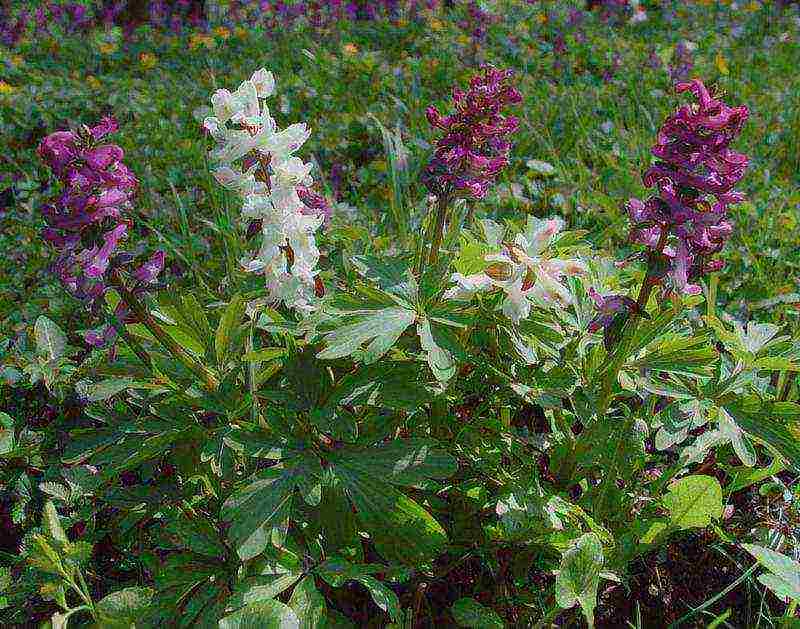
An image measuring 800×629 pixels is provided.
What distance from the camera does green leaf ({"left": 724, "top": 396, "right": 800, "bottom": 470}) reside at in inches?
75.4

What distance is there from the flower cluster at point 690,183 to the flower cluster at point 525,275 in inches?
8.2

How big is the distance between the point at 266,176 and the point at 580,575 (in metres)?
1.23

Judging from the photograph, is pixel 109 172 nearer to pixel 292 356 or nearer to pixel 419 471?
pixel 292 356

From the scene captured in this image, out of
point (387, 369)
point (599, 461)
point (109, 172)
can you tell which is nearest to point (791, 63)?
point (599, 461)

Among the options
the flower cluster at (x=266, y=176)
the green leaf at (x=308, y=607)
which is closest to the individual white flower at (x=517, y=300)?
the flower cluster at (x=266, y=176)

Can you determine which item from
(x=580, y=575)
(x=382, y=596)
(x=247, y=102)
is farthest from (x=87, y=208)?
(x=580, y=575)

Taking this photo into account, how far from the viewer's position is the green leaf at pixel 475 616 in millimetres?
1991

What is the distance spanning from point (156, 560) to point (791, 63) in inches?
239

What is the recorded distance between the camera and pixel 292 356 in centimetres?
203

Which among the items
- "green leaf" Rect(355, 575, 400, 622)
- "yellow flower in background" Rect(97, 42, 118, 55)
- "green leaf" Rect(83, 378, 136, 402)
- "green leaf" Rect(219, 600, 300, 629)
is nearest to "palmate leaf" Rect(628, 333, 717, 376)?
"green leaf" Rect(355, 575, 400, 622)

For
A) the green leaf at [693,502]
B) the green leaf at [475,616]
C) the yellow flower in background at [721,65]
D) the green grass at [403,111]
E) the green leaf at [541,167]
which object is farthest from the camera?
the yellow flower in background at [721,65]

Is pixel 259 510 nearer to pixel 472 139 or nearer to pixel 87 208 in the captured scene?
pixel 87 208

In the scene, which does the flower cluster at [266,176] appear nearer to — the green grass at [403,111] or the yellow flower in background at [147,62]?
the green grass at [403,111]

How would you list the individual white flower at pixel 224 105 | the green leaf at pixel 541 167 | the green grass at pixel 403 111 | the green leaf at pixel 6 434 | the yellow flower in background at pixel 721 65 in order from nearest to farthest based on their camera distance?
the individual white flower at pixel 224 105 < the green leaf at pixel 6 434 < the green grass at pixel 403 111 < the green leaf at pixel 541 167 < the yellow flower in background at pixel 721 65
